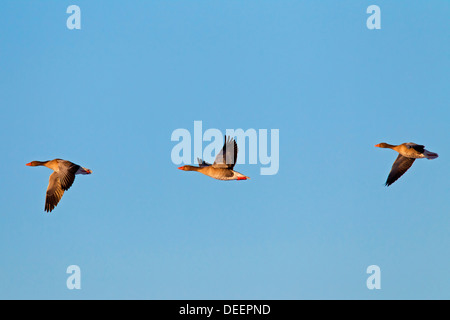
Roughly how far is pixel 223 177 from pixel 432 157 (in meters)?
6.07

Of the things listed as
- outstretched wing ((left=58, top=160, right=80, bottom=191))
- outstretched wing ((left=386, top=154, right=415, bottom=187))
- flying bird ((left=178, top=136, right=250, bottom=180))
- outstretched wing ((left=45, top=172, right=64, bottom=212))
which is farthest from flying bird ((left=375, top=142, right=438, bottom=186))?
outstretched wing ((left=45, top=172, right=64, bottom=212))

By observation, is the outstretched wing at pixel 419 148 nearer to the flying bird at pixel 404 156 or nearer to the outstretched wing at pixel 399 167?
the flying bird at pixel 404 156

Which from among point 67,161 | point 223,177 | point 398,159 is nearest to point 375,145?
point 398,159

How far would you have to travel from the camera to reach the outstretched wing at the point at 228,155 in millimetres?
22922

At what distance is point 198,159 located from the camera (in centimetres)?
2466

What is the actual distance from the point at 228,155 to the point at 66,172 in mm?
4473

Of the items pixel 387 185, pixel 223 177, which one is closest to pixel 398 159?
pixel 387 185

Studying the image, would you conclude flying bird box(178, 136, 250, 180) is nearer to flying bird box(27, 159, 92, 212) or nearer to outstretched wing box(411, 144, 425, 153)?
flying bird box(27, 159, 92, 212)

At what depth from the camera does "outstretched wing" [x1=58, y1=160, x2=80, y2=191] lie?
76.0ft
